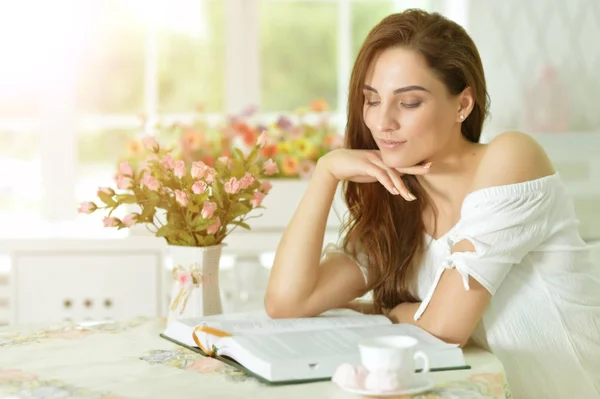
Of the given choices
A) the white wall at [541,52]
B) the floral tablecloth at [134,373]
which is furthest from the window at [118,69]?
the floral tablecloth at [134,373]

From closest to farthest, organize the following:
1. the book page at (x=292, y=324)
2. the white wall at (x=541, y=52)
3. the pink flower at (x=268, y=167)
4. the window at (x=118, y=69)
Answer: the book page at (x=292, y=324) < the pink flower at (x=268, y=167) < the white wall at (x=541, y=52) < the window at (x=118, y=69)

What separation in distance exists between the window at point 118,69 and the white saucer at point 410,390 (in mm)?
2566

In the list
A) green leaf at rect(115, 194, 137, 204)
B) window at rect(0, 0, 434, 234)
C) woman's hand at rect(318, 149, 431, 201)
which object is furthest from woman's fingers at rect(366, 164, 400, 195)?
window at rect(0, 0, 434, 234)

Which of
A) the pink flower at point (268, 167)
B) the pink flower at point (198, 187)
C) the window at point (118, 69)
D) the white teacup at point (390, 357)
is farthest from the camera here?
the window at point (118, 69)

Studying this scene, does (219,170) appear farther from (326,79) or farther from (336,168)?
(326,79)

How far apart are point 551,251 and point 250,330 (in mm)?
603

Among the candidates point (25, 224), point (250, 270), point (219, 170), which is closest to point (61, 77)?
point (25, 224)

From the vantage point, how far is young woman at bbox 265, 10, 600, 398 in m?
1.62

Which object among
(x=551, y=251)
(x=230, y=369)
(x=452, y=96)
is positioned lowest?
(x=230, y=369)

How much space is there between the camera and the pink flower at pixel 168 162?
5.71ft

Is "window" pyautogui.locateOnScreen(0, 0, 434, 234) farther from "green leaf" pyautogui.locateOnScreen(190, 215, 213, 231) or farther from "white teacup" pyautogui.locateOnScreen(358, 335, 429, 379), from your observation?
"white teacup" pyautogui.locateOnScreen(358, 335, 429, 379)

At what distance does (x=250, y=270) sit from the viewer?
3.06 meters

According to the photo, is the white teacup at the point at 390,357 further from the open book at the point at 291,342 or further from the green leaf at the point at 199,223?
the green leaf at the point at 199,223

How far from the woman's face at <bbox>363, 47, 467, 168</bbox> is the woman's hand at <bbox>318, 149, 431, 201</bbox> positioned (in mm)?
20
